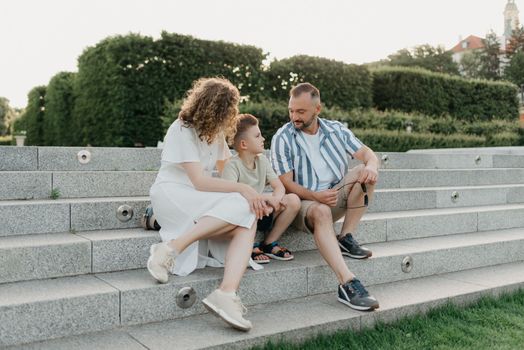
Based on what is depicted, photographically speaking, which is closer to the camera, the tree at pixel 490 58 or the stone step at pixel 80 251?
the stone step at pixel 80 251

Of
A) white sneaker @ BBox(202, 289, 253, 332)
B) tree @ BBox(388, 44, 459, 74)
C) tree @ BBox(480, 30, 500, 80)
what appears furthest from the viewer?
tree @ BBox(388, 44, 459, 74)

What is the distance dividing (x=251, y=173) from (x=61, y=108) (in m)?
13.2

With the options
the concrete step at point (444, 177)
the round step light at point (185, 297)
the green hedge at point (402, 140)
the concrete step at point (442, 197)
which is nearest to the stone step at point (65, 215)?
the round step light at point (185, 297)

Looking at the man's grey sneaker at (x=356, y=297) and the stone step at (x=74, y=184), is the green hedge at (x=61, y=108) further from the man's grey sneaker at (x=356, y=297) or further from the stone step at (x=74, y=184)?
the man's grey sneaker at (x=356, y=297)

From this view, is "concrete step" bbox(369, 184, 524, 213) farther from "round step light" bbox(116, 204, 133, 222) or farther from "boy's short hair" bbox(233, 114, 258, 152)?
"round step light" bbox(116, 204, 133, 222)

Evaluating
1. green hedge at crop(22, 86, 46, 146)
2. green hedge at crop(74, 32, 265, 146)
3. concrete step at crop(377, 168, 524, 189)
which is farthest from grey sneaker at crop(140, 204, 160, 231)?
green hedge at crop(22, 86, 46, 146)

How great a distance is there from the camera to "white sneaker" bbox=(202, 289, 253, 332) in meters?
2.94

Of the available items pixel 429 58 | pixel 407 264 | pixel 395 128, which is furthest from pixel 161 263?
pixel 429 58

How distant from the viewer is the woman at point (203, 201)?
319 cm

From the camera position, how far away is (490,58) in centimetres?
5462

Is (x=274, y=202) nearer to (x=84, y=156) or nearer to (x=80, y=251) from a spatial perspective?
(x=80, y=251)

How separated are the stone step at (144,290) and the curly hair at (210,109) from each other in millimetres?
968

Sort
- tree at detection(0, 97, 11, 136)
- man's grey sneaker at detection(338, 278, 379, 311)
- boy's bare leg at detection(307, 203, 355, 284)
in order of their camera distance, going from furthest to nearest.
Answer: tree at detection(0, 97, 11, 136), boy's bare leg at detection(307, 203, 355, 284), man's grey sneaker at detection(338, 278, 379, 311)

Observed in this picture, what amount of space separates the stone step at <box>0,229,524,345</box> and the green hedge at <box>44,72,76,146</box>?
12.0 meters
